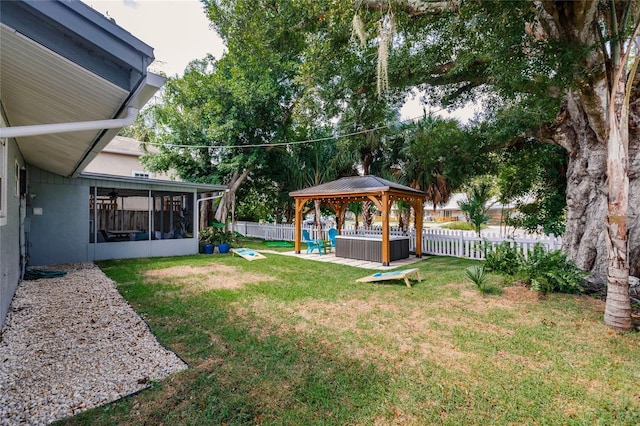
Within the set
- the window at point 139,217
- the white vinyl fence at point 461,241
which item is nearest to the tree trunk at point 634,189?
the white vinyl fence at point 461,241

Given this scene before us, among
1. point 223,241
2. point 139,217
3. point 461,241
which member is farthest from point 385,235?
point 139,217

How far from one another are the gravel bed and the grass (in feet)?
0.73

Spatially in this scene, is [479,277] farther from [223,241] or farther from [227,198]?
[227,198]

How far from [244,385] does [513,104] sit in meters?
9.83

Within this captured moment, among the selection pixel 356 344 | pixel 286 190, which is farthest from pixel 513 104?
pixel 286 190

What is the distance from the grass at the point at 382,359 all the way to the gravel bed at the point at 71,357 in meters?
0.22

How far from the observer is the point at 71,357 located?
3.32m

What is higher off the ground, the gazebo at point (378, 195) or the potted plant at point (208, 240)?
the gazebo at point (378, 195)

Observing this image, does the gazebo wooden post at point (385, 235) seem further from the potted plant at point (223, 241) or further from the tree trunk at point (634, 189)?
the potted plant at point (223, 241)

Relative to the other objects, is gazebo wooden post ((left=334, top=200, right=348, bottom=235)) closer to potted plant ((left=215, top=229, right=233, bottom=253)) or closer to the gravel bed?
potted plant ((left=215, top=229, right=233, bottom=253))

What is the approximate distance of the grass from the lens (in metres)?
2.45

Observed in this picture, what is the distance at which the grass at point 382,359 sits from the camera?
2.45 metres

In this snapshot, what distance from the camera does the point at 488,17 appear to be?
482cm

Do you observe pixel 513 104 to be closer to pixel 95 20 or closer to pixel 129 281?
pixel 95 20
